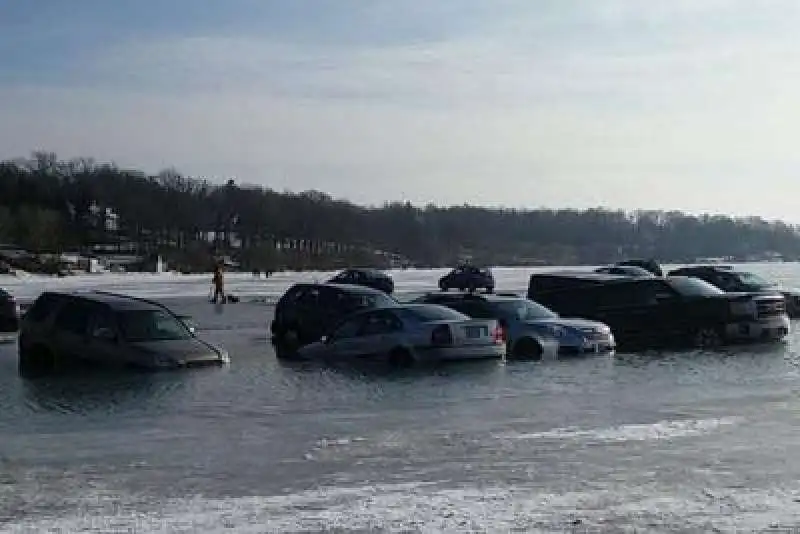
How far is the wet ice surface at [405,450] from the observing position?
364 inches

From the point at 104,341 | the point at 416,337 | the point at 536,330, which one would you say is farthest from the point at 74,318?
the point at 536,330

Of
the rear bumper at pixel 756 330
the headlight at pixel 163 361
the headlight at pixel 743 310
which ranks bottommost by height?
the headlight at pixel 163 361

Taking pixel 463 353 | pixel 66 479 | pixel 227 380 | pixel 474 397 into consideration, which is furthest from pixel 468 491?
pixel 463 353

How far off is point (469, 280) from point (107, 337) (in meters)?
41.1

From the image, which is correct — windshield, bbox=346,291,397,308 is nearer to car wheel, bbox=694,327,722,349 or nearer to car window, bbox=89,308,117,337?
car wheel, bbox=694,327,722,349

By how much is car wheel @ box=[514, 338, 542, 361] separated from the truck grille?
5726 mm

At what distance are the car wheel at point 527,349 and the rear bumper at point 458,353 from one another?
100 centimetres

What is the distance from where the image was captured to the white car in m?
22.1

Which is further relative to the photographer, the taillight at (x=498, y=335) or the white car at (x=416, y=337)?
the taillight at (x=498, y=335)

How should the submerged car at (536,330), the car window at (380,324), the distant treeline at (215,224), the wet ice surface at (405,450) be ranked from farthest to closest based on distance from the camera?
the distant treeline at (215,224), the submerged car at (536,330), the car window at (380,324), the wet ice surface at (405,450)

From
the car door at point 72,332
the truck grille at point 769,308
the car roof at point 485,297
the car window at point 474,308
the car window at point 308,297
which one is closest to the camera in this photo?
the car door at point 72,332

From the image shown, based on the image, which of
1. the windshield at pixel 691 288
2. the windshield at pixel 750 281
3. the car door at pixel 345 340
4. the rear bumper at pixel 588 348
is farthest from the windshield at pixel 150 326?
the windshield at pixel 750 281

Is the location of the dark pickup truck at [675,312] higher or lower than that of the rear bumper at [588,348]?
higher

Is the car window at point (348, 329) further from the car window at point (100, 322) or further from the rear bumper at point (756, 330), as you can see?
the rear bumper at point (756, 330)
